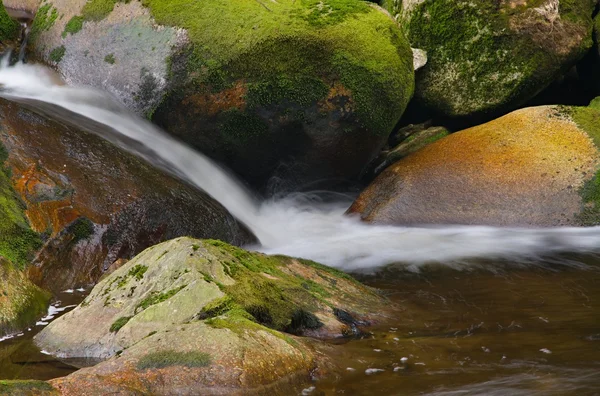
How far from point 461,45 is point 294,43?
3.33 m

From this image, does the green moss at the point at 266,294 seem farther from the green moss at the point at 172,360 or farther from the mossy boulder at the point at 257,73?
the mossy boulder at the point at 257,73

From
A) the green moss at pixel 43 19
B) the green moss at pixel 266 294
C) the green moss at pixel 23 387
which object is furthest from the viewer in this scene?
the green moss at pixel 43 19

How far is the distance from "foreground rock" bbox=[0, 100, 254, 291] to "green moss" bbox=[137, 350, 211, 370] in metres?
2.95

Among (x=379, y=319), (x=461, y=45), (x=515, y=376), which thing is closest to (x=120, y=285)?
(x=379, y=319)

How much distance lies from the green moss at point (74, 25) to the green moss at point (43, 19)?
0.32 meters

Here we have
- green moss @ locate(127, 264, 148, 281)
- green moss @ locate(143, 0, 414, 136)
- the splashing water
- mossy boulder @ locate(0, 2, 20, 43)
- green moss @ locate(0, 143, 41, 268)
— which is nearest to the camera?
green moss @ locate(127, 264, 148, 281)

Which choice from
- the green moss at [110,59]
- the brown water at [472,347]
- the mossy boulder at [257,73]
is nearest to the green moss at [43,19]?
the mossy boulder at [257,73]

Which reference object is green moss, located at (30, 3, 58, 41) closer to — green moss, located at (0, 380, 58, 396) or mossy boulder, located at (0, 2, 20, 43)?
mossy boulder, located at (0, 2, 20, 43)

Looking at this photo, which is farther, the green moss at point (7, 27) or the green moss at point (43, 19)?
the green moss at point (7, 27)

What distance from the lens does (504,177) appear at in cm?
895

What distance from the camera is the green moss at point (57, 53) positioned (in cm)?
984

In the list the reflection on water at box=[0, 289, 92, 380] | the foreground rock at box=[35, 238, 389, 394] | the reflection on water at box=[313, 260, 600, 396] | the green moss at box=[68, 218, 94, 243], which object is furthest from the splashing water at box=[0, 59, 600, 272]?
the reflection on water at box=[0, 289, 92, 380]

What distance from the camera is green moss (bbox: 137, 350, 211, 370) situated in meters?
3.46

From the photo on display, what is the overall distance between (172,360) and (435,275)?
359 centimetres
